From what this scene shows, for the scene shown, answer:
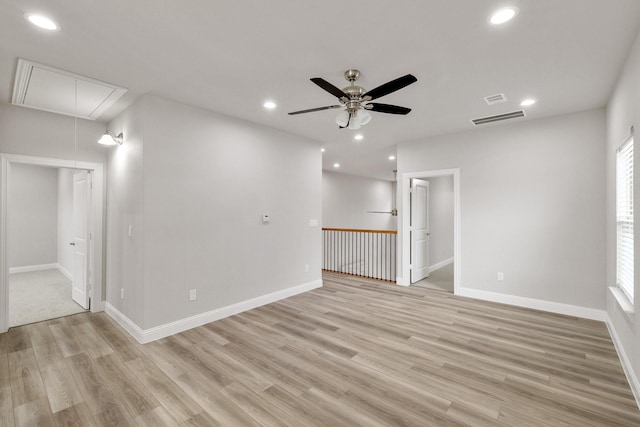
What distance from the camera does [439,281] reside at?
239 inches

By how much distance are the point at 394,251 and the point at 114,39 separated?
17.7 ft

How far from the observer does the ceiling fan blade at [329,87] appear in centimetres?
→ 238

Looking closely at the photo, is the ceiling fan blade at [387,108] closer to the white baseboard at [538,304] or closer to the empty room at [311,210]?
the empty room at [311,210]

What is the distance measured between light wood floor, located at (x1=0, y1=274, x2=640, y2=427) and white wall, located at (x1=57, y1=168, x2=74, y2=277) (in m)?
3.14

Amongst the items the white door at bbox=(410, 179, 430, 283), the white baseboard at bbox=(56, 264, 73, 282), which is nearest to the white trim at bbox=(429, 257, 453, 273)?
the white door at bbox=(410, 179, 430, 283)

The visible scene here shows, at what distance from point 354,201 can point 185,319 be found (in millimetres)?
7594

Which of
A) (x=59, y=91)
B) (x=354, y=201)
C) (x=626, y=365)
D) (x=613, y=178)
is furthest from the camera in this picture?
(x=354, y=201)

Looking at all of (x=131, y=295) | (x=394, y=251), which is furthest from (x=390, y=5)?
(x=394, y=251)

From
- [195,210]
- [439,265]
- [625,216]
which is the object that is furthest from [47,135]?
[439,265]

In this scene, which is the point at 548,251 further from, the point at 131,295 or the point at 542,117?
the point at 131,295

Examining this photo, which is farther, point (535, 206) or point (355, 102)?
point (535, 206)

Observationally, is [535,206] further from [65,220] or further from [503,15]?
[65,220]

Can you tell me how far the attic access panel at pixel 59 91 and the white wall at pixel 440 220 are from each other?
639 cm

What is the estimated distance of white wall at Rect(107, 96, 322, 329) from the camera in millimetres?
3400
